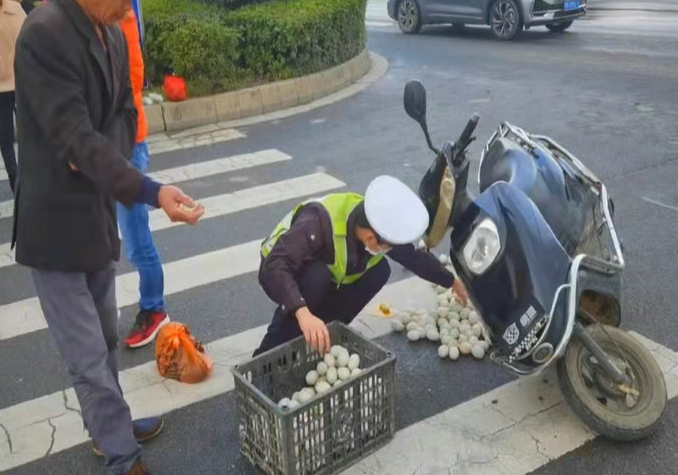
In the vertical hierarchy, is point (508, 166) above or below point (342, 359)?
above

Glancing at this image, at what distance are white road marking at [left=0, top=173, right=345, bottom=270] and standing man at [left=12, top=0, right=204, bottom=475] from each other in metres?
3.10

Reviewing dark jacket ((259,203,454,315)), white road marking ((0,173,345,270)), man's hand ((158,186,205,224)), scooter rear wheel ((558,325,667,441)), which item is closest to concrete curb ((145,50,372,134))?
white road marking ((0,173,345,270))

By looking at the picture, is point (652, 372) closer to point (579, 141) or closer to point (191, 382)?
point (191, 382)

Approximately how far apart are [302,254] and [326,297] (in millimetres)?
396

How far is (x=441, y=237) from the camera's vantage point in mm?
3229

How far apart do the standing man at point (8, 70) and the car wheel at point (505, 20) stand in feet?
34.6

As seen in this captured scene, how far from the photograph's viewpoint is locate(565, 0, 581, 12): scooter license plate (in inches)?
570

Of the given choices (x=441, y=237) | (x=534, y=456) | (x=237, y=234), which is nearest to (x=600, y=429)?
(x=534, y=456)

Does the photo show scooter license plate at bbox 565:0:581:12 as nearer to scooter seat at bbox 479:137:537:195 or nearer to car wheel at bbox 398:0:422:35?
car wheel at bbox 398:0:422:35

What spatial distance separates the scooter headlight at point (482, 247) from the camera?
3.06m

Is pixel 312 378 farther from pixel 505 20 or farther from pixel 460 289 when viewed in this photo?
pixel 505 20

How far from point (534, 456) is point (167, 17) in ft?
26.1

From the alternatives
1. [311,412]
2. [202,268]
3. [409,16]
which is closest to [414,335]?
[311,412]

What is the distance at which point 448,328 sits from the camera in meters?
3.96
